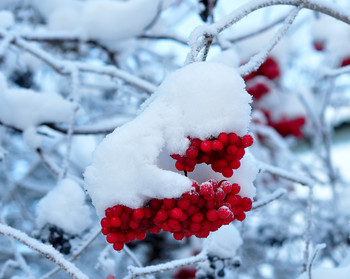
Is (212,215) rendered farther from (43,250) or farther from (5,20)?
(5,20)

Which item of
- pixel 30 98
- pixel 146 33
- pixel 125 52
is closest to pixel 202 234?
pixel 30 98

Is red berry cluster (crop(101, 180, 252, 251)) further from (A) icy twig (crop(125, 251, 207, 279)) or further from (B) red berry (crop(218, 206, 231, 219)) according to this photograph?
(A) icy twig (crop(125, 251, 207, 279))

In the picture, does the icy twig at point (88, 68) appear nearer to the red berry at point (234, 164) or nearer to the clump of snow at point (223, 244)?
the clump of snow at point (223, 244)

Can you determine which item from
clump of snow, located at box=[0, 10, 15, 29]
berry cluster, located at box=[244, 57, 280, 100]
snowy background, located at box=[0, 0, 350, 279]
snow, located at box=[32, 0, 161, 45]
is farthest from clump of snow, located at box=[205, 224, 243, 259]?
berry cluster, located at box=[244, 57, 280, 100]

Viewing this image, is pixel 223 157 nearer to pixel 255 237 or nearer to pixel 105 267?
pixel 105 267

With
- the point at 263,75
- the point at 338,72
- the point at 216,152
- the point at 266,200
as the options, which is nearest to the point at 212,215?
the point at 216,152
